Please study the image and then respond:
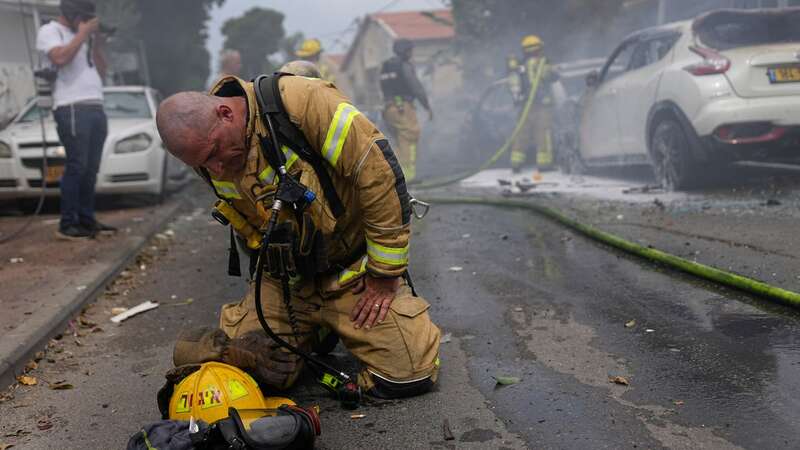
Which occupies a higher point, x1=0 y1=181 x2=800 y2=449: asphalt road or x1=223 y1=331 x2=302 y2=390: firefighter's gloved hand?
x1=223 y1=331 x2=302 y2=390: firefighter's gloved hand

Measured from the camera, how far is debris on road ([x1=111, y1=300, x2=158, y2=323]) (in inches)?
196

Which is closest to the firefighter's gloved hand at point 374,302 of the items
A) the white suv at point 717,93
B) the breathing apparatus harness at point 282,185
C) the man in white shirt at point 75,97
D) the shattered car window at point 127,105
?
the breathing apparatus harness at point 282,185

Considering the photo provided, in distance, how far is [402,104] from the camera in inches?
455

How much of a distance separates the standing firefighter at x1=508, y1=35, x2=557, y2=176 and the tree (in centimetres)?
3703

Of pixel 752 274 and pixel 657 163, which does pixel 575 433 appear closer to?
pixel 752 274

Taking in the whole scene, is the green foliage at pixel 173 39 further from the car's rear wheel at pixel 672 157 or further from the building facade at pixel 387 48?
the car's rear wheel at pixel 672 157

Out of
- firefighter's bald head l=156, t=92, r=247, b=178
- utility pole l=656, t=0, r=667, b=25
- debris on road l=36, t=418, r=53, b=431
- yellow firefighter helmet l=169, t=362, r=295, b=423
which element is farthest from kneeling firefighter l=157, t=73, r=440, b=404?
utility pole l=656, t=0, r=667, b=25

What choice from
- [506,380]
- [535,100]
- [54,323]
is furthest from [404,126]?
[506,380]

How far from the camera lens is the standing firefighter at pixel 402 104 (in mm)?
11547

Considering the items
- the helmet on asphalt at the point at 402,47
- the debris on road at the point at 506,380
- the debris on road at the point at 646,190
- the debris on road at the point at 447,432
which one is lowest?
the debris on road at the point at 646,190

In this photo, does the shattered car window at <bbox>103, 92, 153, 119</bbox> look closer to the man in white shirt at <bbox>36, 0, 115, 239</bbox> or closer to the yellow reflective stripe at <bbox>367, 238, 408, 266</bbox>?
the man in white shirt at <bbox>36, 0, 115, 239</bbox>

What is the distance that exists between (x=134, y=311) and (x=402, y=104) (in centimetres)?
703

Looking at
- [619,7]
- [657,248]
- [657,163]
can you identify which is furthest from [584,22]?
[657,248]

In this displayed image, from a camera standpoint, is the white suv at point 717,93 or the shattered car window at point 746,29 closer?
the white suv at point 717,93
